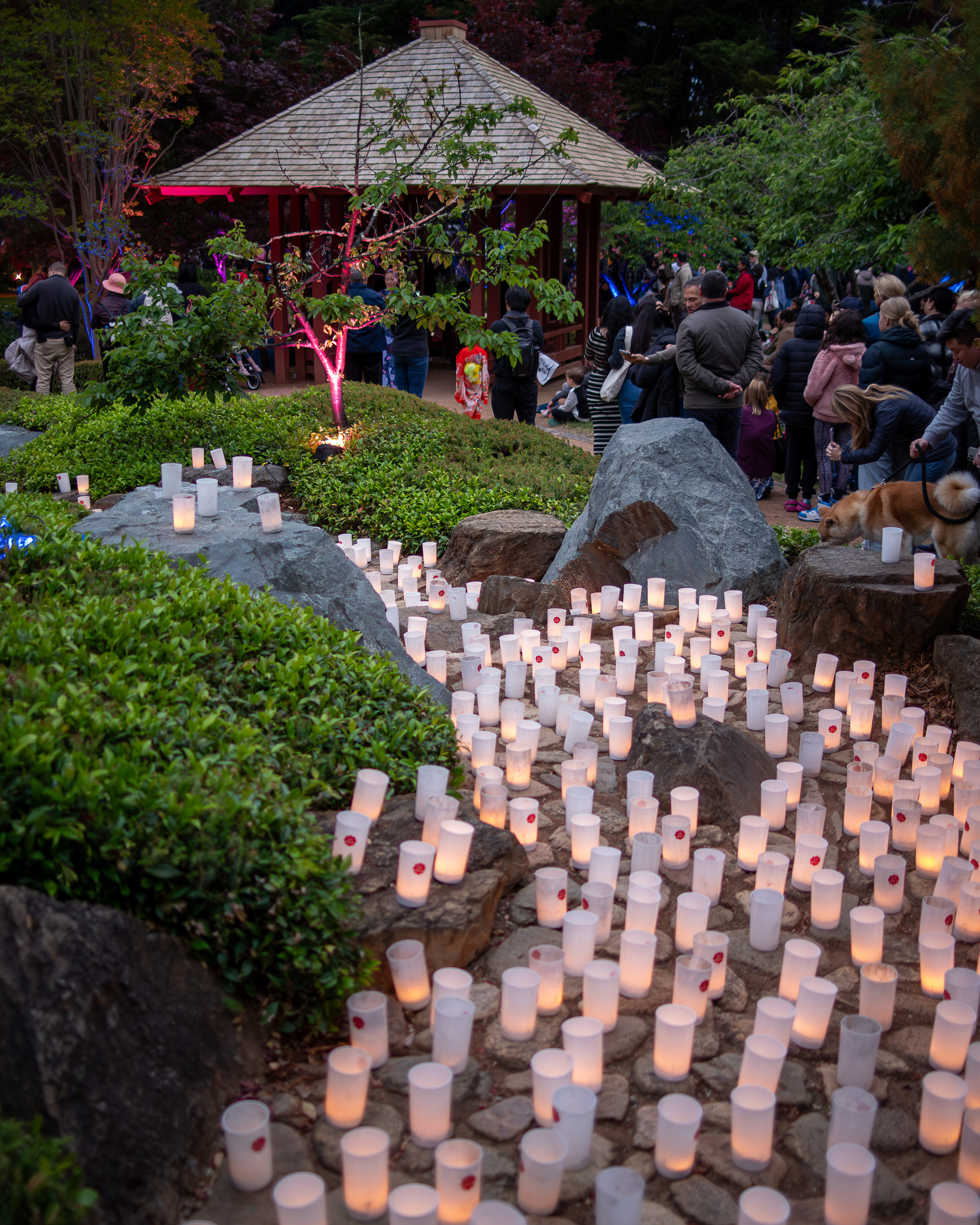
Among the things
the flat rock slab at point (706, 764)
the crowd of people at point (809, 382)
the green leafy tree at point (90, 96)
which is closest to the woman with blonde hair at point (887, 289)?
the crowd of people at point (809, 382)

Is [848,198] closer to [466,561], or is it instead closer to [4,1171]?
[466,561]

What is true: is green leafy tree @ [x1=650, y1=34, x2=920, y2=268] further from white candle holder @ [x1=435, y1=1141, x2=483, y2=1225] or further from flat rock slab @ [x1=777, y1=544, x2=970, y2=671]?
white candle holder @ [x1=435, y1=1141, x2=483, y2=1225]

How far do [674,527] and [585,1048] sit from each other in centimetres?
440

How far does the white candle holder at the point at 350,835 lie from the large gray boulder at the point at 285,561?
5.30 ft

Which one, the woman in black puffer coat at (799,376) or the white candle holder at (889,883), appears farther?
the woman in black puffer coat at (799,376)

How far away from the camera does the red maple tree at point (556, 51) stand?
69.5 feet

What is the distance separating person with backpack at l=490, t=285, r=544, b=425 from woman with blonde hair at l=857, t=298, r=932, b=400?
3711 millimetres

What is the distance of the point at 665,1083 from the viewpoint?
256 cm

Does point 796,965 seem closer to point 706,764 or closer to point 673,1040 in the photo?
point 673,1040

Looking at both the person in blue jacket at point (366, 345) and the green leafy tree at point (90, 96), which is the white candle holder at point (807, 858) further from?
the green leafy tree at point (90, 96)

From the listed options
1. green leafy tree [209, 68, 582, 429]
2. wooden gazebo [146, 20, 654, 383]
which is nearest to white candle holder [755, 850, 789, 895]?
green leafy tree [209, 68, 582, 429]

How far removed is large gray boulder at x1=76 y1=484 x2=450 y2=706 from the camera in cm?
462

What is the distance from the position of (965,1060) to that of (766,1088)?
1.96 ft

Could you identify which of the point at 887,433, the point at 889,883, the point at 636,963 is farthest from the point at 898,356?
the point at 636,963
